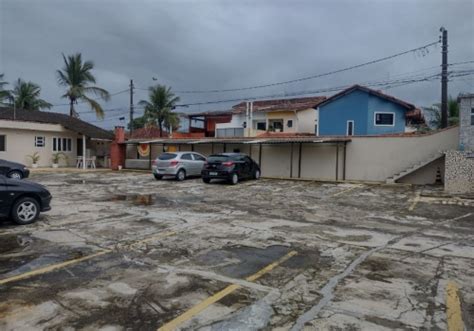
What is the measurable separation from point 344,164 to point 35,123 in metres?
21.6

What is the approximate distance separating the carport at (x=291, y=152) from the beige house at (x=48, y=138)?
6280 mm

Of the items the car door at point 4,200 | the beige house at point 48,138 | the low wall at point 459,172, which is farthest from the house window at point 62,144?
the low wall at point 459,172

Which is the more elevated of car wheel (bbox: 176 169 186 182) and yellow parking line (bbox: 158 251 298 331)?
car wheel (bbox: 176 169 186 182)

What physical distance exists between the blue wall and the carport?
310 inches

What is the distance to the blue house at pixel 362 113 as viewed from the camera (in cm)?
2806

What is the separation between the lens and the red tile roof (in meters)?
34.7

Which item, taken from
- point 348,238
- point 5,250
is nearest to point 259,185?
point 348,238

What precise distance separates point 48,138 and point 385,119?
26032 mm

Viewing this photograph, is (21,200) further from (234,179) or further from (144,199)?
(234,179)

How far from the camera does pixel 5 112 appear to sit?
27891 millimetres

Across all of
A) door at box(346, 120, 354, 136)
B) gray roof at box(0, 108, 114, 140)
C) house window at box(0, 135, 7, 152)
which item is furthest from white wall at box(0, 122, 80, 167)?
door at box(346, 120, 354, 136)

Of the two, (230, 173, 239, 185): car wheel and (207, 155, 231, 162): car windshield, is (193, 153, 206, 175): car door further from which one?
(230, 173, 239, 185): car wheel

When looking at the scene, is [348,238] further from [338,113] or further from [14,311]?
[338,113]

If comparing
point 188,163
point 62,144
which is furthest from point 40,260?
point 62,144
